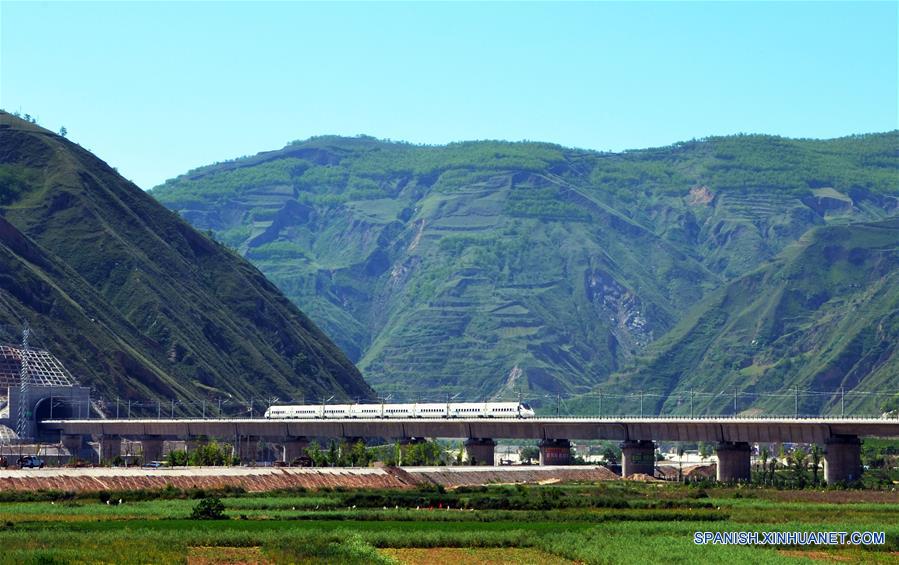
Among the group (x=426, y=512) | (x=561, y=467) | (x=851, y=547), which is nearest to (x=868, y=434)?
(x=561, y=467)

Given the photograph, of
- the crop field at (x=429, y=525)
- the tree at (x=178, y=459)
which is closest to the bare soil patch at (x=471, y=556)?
the crop field at (x=429, y=525)

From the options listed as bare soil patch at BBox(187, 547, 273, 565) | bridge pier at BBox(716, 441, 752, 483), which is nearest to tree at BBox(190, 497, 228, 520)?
bare soil patch at BBox(187, 547, 273, 565)

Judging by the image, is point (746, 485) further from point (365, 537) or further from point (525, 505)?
point (365, 537)

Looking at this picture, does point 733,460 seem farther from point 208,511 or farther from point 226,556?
point 226,556

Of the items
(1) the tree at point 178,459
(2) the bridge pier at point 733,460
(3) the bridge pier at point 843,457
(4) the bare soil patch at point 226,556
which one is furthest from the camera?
(1) the tree at point 178,459

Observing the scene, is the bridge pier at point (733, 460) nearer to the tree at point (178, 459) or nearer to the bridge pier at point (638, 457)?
the bridge pier at point (638, 457)
